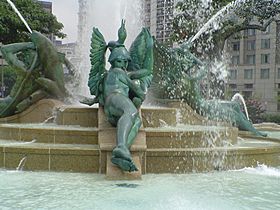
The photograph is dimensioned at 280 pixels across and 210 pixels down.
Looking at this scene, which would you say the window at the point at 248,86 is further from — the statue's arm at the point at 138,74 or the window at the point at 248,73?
the statue's arm at the point at 138,74

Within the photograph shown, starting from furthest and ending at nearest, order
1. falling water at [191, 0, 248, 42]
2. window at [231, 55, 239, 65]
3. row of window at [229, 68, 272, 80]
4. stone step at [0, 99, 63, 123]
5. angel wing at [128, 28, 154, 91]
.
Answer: window at [231, 55, 239, 65], row of window at [229, 68, 272, 80], falling water at [191, 0, 248, 42], stone step at [0, 99, 63, 123], angel wing at [128, 28, 154, 91]

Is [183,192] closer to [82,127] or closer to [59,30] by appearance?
[82,127]

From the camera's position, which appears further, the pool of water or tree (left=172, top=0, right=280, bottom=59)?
tree (left=172, top=0, right=280, bottom=59)

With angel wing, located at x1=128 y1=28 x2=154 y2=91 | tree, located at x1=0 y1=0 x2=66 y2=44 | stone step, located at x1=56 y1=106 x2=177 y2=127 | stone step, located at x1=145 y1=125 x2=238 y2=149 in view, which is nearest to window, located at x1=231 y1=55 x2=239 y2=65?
tree, located at x1=0 y1=0 x2=66 y2=44

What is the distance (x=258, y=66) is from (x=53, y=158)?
62.7 m

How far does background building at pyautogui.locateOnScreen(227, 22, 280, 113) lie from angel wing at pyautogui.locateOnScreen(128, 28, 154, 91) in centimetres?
5476

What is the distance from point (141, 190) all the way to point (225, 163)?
8.32ft

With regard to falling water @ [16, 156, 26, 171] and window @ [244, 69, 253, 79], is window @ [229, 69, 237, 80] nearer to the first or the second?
window @ [244, 69, 253, 79]

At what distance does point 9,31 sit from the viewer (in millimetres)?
A: 31172

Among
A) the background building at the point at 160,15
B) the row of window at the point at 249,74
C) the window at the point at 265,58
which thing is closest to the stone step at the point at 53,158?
the background building at the point at 160,15

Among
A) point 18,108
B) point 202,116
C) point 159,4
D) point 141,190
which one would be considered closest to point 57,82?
point 18,108

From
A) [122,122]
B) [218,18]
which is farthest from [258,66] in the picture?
[122,122]

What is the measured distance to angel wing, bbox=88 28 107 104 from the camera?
9.46m

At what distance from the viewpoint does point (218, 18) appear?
29.2 meters
